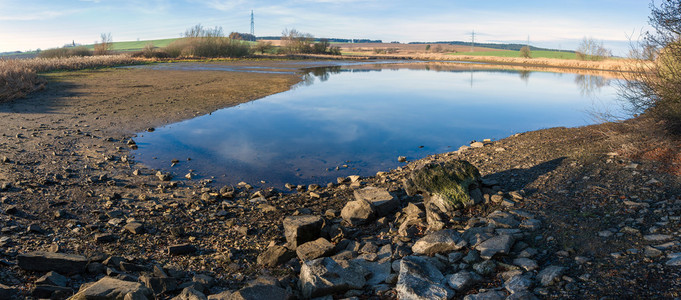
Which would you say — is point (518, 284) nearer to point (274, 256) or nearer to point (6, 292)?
point (274, 256)

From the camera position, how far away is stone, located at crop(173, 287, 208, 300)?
3.85 meters

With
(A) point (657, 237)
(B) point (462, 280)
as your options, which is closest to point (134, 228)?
(B) point (462, 280)

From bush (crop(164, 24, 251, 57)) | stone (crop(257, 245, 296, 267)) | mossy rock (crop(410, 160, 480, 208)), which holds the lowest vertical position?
stone (crop(257, 245, 296, 267))

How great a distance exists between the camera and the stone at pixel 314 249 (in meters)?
5.06

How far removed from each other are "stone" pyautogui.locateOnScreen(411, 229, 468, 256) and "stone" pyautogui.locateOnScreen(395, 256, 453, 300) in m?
0.43

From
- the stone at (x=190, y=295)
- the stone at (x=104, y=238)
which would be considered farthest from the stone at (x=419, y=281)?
the stone at (x=104, y=238)

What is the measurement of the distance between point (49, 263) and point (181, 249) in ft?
4.53

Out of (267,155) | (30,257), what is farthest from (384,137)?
(30,257)

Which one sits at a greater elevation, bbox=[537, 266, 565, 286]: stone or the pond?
the pond

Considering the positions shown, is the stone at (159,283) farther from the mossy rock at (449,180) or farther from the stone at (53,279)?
the mossy rock at (449,180)

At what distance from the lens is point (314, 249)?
202 inches

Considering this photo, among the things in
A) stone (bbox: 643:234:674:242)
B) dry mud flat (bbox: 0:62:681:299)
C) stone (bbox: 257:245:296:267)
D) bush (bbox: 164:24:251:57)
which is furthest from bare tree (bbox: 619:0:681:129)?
bush (bbox: 164:24:251:57)

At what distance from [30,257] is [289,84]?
78.9 ft

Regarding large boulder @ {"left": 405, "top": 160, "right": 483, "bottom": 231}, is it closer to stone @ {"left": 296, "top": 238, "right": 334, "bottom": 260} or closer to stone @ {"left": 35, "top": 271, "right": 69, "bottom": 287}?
stone @ {"left": 296, "top": 238, "right": 334, "bottom": 260}
